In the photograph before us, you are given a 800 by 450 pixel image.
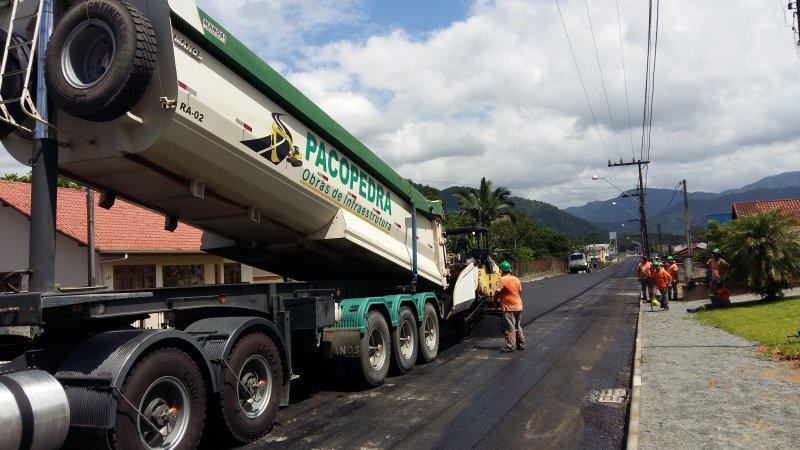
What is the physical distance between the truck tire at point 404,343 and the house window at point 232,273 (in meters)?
11.6

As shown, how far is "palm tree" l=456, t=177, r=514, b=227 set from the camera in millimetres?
50344

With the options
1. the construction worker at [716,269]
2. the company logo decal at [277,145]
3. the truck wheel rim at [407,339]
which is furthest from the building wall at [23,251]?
the construction worker at [716,269]

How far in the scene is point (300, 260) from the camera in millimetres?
8945

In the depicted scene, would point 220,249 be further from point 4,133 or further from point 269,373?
point 4,133

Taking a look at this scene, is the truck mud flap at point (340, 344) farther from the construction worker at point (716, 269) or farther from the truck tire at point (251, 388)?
the construction worker at point (716, 269)

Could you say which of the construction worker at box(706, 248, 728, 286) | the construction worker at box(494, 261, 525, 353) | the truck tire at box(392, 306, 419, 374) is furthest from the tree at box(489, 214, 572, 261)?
the truck tire at box(392, 306, 419, 374)

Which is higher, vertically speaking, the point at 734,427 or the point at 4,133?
the point at 4,133

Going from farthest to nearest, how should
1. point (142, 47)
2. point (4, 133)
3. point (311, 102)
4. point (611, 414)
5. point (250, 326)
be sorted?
1. point (311, 102)
2. point (611, 414)
3. point (250, 326)
4. point (4, 133)
5. point (142, 47)

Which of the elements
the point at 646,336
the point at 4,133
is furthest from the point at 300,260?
the point at 646,336

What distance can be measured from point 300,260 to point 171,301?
3.47 meters

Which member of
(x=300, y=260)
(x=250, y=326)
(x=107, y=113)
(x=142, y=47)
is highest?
(x=142, y=47)

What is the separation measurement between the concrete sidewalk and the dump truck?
11.5ft

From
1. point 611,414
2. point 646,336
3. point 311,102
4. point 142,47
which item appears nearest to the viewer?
point 142,47

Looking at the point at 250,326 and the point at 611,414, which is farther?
the point at 611,414
